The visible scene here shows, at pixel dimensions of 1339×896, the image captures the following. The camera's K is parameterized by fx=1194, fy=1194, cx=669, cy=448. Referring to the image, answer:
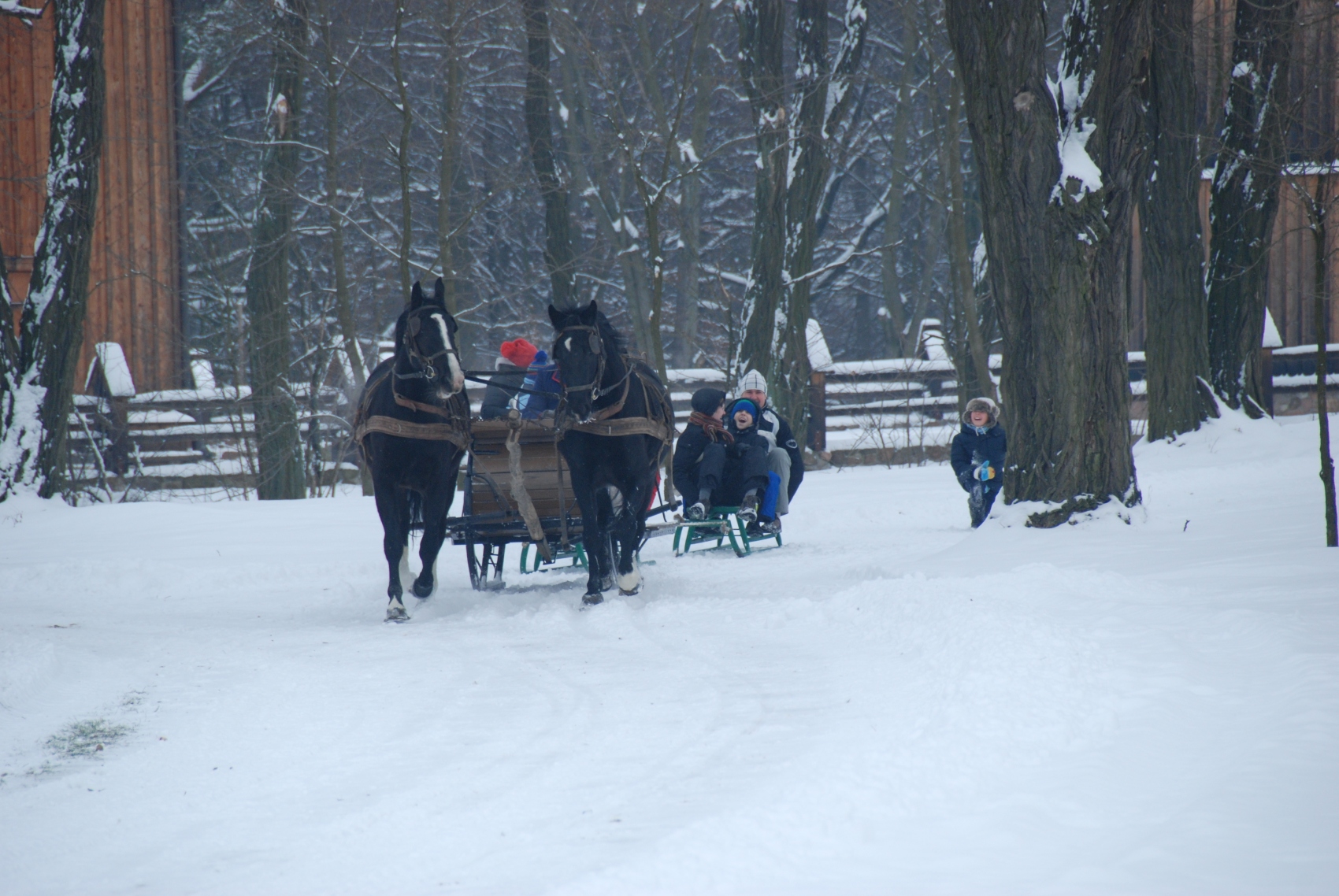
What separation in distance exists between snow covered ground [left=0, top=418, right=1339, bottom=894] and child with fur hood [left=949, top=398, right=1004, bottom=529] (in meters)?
2.03

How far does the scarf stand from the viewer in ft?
34.7

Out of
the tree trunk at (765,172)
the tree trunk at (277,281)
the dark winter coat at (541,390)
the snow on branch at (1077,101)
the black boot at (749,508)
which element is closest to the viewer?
the snow on branch at (1077,101)

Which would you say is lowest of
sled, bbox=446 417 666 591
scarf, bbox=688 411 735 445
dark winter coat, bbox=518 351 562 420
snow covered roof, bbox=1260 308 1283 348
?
sled, bbox=446 417 666 591

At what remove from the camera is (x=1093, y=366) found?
8383mm

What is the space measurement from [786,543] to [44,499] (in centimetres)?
770

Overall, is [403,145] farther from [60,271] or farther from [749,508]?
[749,508]

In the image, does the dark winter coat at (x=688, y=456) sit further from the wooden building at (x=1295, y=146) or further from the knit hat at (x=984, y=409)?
the wooden building at (x=1295, y=146)

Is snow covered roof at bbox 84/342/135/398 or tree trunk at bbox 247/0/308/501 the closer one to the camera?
tree trunk at bbox 247/0/308/501

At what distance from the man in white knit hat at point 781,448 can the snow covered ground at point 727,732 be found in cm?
239

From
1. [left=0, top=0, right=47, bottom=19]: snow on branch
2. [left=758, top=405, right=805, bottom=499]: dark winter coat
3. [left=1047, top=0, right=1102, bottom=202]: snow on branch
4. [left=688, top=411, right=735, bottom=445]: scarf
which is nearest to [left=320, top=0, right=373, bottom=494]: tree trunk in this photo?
[left=0, top=0, right=47, bottom=19]: snow on branch

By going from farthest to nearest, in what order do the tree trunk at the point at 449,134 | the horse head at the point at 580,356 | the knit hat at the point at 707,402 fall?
the tree trunk at the point at 449,134
the knit hat at the point at 707,402
the horse head at the point at 580,356

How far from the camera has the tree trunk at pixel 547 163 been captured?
720 inches

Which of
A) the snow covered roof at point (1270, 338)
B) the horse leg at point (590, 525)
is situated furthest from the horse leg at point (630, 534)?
the snow covered roof at point (1270, 338)

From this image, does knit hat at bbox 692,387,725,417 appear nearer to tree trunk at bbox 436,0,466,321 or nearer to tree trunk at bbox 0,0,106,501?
tree trunk at bbox 436,0,466,321
